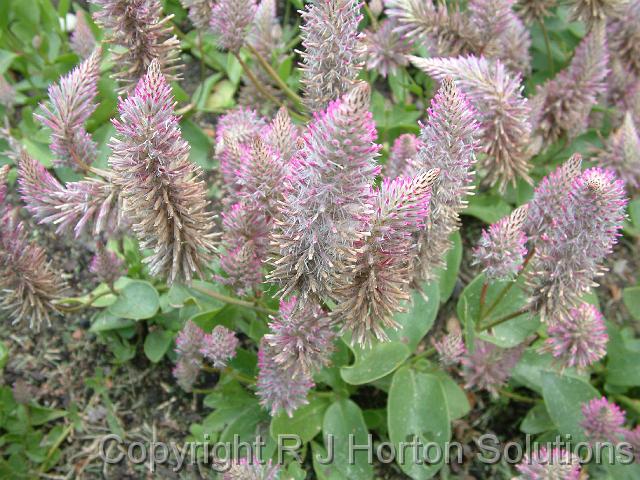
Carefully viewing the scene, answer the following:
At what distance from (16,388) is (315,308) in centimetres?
155

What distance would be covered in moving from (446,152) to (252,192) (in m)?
0.63

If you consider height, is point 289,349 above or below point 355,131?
below

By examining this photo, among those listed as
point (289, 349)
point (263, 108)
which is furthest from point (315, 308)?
point (263, 108)

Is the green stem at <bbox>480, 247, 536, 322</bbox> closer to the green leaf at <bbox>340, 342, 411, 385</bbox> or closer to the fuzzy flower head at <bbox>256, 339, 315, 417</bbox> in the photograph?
the green leaf at <bbox>340, 342, 411, 385</bbox>

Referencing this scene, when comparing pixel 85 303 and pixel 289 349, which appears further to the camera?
pixel 85 303

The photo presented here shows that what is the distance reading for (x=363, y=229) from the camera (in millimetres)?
1602

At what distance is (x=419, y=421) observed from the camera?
2.54 metres

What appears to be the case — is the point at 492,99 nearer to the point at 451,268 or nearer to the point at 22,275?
the point at 451,268

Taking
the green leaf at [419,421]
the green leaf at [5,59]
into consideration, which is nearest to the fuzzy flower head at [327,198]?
the green leaf at [419,421]

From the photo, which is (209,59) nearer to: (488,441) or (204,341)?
(204,341)

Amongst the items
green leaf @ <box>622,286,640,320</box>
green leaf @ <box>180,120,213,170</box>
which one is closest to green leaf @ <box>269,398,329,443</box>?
green leaf @ <box>180,120,213,170</box>

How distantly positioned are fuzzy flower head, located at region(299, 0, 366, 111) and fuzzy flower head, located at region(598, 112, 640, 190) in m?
1.41

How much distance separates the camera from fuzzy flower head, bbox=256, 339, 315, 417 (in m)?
2.15

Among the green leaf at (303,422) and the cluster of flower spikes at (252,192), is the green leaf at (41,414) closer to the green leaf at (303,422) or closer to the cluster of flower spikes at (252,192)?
the green leaf at (303,422)
